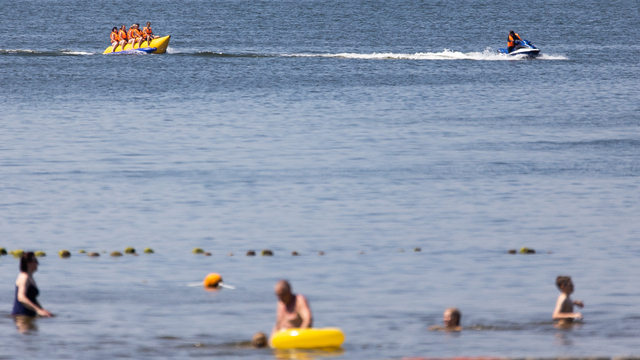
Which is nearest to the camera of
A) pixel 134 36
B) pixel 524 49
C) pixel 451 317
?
pixel 451 317

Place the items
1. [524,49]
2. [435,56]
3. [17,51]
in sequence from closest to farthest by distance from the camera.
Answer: [524,49]
[435,56]
[17,51]

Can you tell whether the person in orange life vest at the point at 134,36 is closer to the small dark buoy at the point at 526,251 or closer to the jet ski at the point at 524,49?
the jet ski at the point at 524,49

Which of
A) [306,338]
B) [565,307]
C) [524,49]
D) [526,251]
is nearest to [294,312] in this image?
[306,338]

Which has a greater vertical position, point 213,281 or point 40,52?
point 40,52

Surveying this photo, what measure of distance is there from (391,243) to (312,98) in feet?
93.2

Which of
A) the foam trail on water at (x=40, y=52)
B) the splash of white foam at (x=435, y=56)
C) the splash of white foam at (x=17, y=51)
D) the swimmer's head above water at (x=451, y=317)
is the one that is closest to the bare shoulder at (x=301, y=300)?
the swimmer's head above water at (x=451, y=317)

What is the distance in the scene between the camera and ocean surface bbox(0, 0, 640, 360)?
13.5m

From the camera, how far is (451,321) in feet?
42.4

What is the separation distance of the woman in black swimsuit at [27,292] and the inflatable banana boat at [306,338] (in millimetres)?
3804

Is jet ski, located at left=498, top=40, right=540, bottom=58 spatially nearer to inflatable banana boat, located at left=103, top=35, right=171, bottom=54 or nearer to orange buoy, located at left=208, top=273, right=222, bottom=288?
inflatable banana boat, located at left=103, top=35, right=171, bottom=54

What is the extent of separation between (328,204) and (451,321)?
9692 millimetres

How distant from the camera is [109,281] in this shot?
636 inches

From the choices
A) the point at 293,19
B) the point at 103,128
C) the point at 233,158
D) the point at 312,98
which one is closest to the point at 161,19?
the point at 293,19

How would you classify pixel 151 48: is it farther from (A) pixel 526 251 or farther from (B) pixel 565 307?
(B) pixel 565 307
